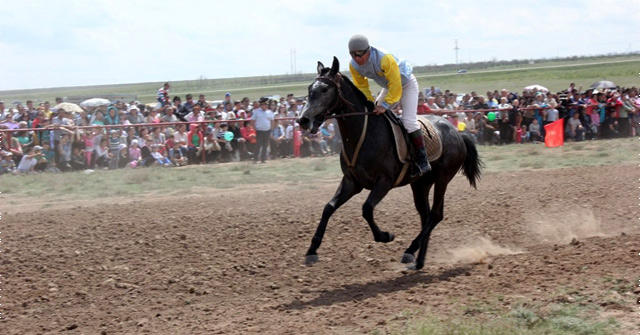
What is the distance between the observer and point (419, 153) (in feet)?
27.3

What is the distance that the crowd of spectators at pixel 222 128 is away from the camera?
16.8 meters

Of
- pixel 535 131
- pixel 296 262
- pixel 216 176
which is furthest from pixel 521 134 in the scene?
pixel 296 262

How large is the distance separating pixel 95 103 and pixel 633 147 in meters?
21.3

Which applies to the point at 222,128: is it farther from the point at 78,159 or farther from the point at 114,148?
the point at 78,159

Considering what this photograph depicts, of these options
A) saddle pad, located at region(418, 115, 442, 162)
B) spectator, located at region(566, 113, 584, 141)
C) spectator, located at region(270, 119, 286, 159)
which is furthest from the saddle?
spectator, located at region(566, 113, 584, 141)

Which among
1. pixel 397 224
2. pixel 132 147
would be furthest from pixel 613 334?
pixel 132 147

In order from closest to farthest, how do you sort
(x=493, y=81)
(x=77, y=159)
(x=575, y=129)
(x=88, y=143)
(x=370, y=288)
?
(x=370, y=288)
(x=77, y=159)
(x=88, y=143)
(x=575, y=129)
(x=493, y=81)

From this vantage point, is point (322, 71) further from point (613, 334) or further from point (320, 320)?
point (613, 334)

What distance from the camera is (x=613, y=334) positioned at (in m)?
5.16

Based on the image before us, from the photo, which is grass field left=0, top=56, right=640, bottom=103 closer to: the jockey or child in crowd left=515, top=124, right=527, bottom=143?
child in crowd left=515, top=124, right=527, bottom=143

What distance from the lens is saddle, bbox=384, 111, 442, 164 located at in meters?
8.16

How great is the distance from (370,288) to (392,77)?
7.37 ft

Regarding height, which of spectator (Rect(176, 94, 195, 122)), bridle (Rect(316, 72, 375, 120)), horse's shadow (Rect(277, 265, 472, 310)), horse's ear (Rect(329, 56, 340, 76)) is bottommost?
horse's shadow (Rect(277, 265, 472, 310))

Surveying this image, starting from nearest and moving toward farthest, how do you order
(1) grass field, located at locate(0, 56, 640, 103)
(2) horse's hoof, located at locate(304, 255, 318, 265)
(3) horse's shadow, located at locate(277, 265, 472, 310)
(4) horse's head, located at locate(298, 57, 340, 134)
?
(3) horse's shadow, located at locate(277, 265, 472, 310), (4) horse's head, located at locate(298, 57, 340, 134), (2) horse's hoof, located at locate(304, 255, 318, 265), (1) grass field, located at locate(0, 56, 640, 103)
